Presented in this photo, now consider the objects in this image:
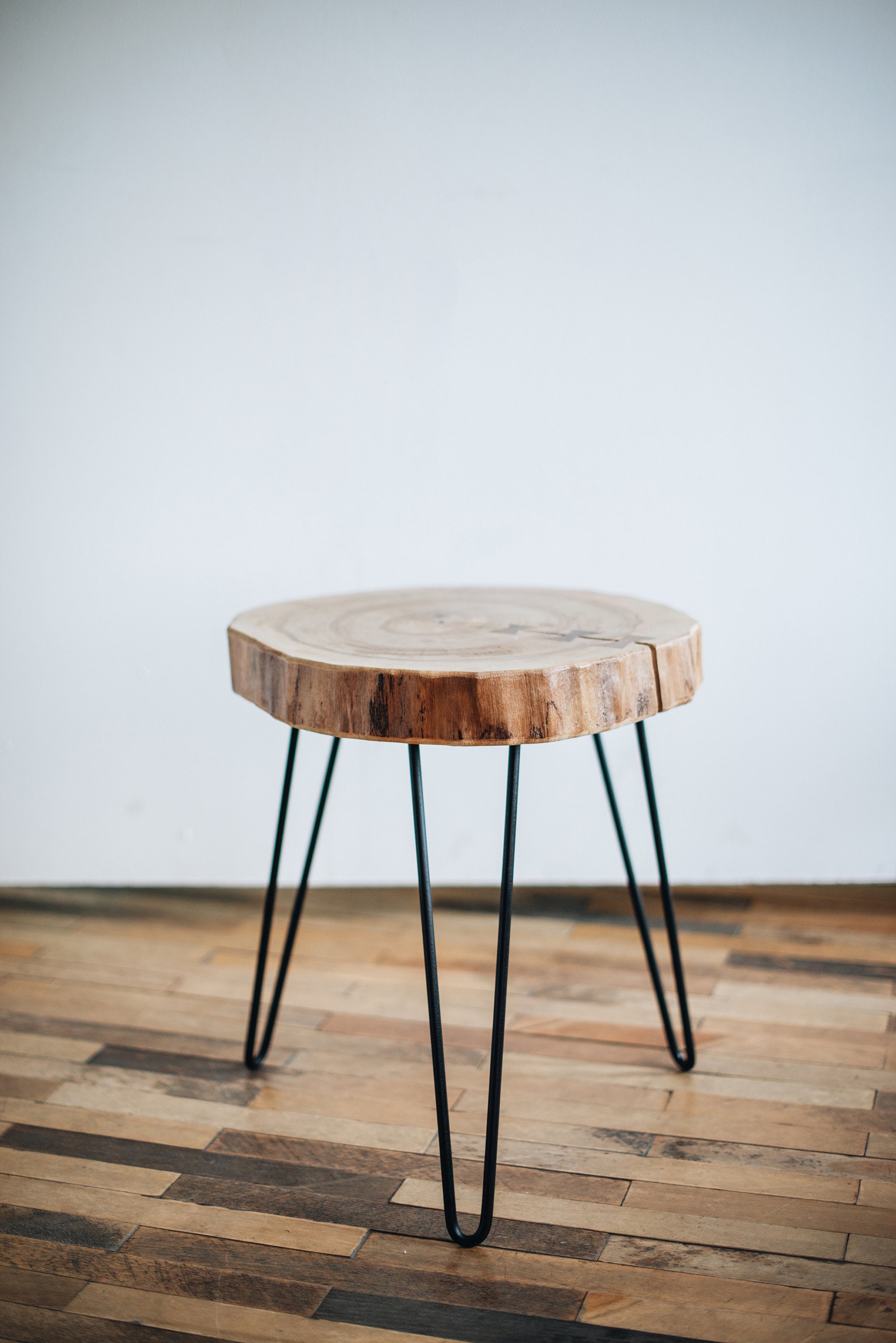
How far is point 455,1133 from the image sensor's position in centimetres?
133

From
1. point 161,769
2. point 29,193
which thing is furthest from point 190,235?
point 161,769

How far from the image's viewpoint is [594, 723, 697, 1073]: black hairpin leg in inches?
53.0

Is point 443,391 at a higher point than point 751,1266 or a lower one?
higher

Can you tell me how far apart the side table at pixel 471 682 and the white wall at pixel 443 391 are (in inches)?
26.0

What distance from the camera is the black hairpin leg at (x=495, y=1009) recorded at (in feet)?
3.52

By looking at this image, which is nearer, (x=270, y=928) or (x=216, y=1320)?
(x=216, y=1320)

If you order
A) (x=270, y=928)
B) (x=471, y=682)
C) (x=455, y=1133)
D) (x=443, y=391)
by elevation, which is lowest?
(x=455, y=1133)

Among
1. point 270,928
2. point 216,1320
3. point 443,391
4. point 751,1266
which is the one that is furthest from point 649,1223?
point 443,391

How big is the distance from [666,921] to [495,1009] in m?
0.40

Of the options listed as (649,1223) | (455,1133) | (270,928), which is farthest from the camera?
(270,928)

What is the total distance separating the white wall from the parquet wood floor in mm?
242

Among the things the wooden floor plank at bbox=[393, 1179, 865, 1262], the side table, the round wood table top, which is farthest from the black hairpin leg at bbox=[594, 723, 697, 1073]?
the wooden floor plank at bbox=[393, 1179, 865, 1262]

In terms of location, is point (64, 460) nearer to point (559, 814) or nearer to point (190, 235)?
point (190, 235)

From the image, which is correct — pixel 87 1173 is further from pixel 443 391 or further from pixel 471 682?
pixel 443 391
